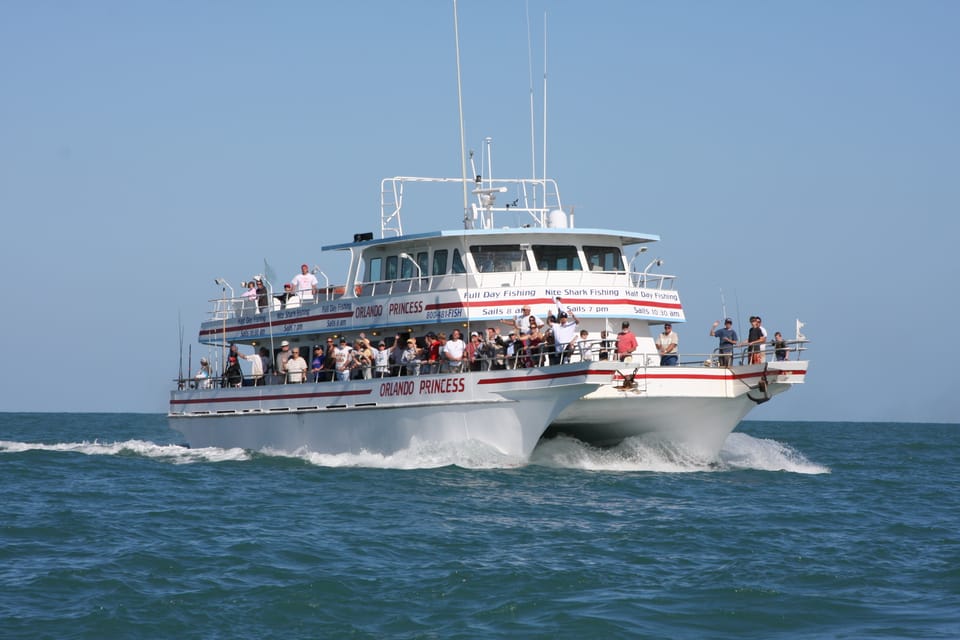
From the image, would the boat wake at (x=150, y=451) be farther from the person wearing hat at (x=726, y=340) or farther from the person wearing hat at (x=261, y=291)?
the person wearing hat at (x=726, y=340)

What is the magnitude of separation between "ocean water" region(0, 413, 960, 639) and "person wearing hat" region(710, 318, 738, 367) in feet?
6.88

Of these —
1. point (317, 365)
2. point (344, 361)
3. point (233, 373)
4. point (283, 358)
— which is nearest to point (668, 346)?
point (344, 361)

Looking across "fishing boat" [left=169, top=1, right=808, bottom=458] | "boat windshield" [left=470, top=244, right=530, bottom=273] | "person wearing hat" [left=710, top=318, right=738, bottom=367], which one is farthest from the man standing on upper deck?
"person wearing hat" [left=710, top=318, right=738, bottom=367]

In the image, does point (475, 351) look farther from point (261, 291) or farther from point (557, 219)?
point (261, 291)

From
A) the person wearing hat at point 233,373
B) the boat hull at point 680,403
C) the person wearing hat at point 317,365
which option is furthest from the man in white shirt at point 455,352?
the person wearing hat at point 233,373

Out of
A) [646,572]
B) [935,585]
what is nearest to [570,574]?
[646,572]

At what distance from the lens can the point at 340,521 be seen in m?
16.8

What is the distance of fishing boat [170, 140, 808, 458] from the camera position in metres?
21.7

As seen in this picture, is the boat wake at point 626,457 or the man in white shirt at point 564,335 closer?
the man in white shirt at point 564,335

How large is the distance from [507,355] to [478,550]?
7.73 meters

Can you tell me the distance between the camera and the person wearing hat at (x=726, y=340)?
22672 millimetres

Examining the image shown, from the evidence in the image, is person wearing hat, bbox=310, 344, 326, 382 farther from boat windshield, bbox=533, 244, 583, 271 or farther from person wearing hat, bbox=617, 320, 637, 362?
person wearing hat, bbox=617, 320, 637, 362

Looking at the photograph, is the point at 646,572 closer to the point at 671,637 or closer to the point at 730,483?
the point at 671,637

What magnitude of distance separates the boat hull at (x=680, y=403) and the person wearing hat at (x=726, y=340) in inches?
13.9
